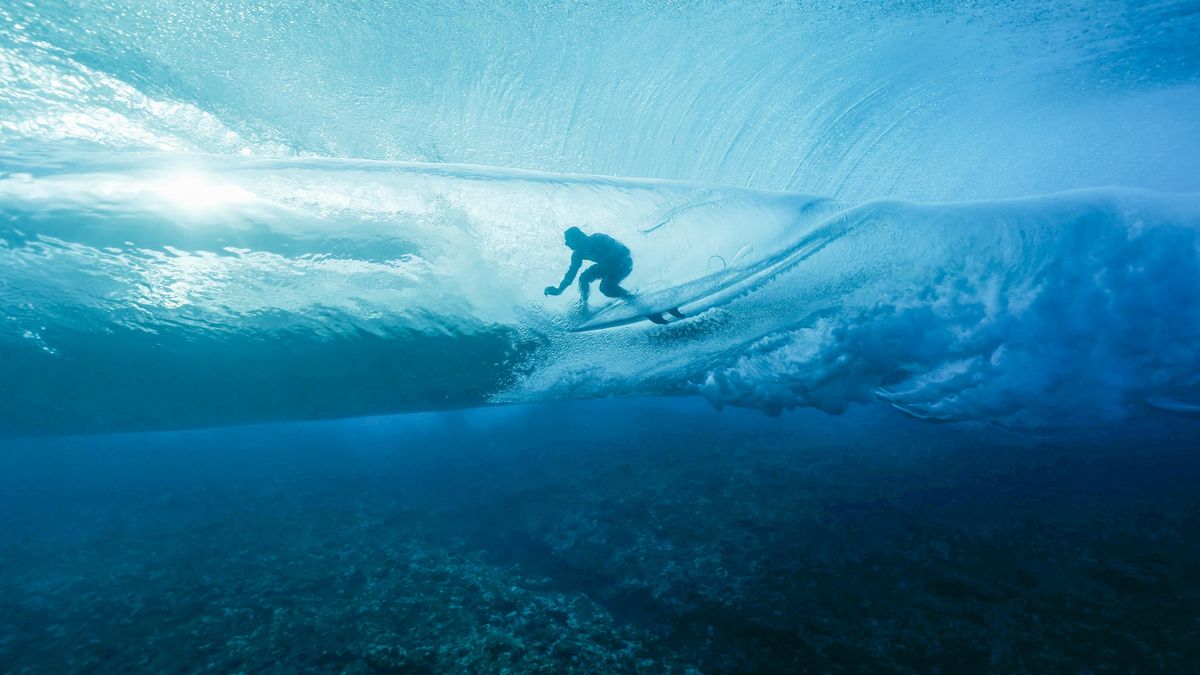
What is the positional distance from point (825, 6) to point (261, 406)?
771 cm

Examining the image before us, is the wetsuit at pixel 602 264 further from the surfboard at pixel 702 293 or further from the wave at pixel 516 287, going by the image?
the surfboard at pixel 702 293

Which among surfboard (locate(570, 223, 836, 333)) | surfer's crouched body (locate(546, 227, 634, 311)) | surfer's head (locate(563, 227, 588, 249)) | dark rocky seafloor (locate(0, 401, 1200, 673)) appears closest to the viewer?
dark rocky seafloor (locate(0, 401, 1200, 673))

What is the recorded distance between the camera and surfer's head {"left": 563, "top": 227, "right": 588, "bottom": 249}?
3.46 metres

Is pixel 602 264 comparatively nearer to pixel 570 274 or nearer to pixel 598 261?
pixel 598 261

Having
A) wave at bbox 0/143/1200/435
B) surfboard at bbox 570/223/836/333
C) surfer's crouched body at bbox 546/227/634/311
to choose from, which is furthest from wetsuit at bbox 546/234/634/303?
surfboard at bbox 570/223/836/333

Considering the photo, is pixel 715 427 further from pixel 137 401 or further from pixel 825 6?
pixel 137 401

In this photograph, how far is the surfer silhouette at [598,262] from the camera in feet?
11.8

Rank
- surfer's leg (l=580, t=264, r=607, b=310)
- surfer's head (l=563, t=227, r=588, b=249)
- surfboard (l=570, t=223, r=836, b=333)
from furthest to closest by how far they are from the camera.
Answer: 1. surfboard (l=570, t=223, r=836, b=333)
2. surfer's leg (l=580, t=264, r=607, b=310)
3. surfer's head (l=563, t=227, r=588, b=249)

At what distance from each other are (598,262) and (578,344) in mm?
1172

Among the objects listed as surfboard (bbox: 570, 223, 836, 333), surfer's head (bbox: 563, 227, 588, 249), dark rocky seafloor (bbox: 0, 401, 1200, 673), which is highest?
surfer's head (bbox: 563, 227, 588, 249)

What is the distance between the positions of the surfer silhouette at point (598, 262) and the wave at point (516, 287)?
20 centimetres

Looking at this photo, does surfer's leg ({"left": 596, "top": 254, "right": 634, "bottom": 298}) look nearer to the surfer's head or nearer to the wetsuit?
the wetsuit

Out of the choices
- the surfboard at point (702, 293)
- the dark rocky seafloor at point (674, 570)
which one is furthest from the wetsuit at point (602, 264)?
the dark rocky seafloor at point (674, 570)

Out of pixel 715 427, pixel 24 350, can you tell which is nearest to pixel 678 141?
pixel 715 427
